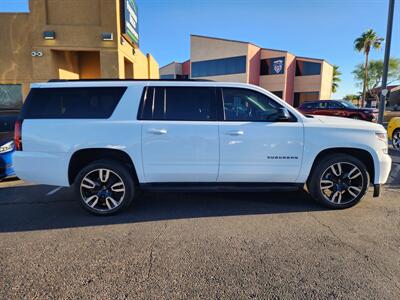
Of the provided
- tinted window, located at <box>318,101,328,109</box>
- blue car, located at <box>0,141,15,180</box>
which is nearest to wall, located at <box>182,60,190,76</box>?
tinted window, located at <box>318,101,328,109</box>

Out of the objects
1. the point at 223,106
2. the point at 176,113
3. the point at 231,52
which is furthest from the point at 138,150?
the point at 231,52

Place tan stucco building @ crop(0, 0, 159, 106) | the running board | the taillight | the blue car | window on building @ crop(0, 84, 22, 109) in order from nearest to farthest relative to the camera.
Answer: the taillight < the running board < the blue car < tan stucco building @ crop(0, 0, 159, 106) < window on building @ crop(0, 84, 22, 109)

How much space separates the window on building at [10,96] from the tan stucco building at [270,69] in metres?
23.0

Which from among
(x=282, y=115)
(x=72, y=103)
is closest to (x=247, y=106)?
(x=282, y=115)

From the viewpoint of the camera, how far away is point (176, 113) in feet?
12.5

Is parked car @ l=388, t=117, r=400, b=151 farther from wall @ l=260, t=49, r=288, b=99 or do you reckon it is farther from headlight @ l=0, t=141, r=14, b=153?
wall @ l=260, t=49, r=288, b=99

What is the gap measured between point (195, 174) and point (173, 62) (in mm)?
42158

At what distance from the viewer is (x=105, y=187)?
12.7ft

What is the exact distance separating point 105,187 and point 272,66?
100 ft

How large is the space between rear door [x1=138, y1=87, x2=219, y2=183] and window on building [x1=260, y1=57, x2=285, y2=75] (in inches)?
1137

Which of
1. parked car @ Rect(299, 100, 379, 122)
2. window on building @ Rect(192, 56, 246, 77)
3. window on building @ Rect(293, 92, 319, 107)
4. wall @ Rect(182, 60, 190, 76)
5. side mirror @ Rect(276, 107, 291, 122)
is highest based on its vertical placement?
wall @ Rect(182, 60, 190, 76)

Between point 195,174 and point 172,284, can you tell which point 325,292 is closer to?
point 172,284

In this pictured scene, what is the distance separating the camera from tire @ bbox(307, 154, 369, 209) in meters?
3.92

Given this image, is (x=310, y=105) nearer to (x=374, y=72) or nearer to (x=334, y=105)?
(x=334, y=105)
